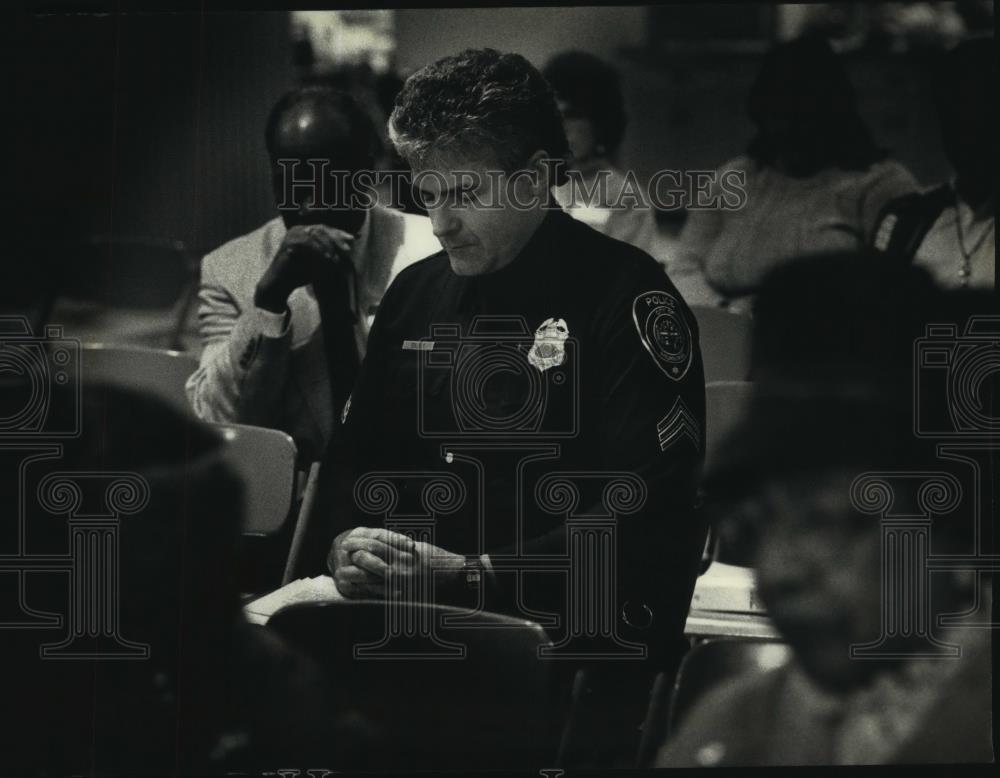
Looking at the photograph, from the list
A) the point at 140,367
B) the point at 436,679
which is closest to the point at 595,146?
the point at 140,367

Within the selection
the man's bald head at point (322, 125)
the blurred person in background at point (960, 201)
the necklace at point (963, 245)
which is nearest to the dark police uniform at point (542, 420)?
the man's bald head at point (322, 125)

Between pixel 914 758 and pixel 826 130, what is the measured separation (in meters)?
1.86

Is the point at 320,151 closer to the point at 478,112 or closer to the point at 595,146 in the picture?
the point at 478,112

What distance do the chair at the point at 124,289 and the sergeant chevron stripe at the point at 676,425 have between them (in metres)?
1.39

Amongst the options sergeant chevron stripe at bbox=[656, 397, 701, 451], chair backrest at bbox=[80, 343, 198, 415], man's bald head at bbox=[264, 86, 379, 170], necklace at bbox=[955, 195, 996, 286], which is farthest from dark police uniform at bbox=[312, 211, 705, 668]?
necklace at bbox=[955, 195, 996, 286]

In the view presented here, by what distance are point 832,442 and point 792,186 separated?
29.4 inches

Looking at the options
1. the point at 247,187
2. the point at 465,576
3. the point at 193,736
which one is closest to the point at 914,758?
the point at 465,576

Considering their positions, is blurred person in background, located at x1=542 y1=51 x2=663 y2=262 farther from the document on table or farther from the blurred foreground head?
the document on table

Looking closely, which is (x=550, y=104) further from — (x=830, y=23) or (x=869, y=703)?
(x=869, y=703)

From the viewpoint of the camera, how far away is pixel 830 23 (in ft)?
15.1

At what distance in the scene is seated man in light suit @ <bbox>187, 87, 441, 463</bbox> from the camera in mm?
4559

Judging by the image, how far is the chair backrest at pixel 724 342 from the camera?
15.0 feet

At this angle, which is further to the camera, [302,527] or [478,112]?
[302,527]

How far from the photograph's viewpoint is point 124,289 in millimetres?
4594
